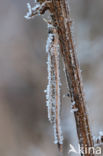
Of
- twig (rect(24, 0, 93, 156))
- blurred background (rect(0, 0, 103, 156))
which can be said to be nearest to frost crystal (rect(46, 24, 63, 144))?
twig (rect(24, 0, 93, 156))

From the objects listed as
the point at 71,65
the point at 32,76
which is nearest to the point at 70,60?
the point at 71,65

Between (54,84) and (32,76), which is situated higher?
(32,76)

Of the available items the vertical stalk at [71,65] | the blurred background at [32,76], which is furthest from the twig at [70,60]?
the blurred background at [32,76]

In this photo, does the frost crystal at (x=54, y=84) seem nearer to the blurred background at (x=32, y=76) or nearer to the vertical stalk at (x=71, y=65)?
the vertical stalk at (x=71, y=65)

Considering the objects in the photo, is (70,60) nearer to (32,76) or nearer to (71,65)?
(71,65)

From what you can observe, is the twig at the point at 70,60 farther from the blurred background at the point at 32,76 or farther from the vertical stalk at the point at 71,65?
the blurred background at the point at 32,76

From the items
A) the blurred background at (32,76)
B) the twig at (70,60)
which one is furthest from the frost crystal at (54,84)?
the blurred background at (32,76)

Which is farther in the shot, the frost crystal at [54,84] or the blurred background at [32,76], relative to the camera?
the blurred background at [32,76]

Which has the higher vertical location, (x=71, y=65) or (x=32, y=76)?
(x=32, y=76)

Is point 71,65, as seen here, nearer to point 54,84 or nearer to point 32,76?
point 54,84

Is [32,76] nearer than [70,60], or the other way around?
[70,60]
